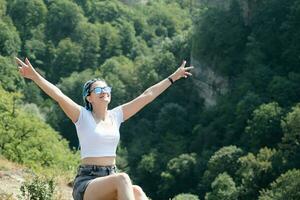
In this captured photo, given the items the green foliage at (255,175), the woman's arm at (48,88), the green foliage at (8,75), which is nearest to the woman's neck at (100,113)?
the woman's arm at (48,88)

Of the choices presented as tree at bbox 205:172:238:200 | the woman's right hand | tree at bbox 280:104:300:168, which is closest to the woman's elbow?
the woman's right hand

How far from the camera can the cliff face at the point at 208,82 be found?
60.5 meters

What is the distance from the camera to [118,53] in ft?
289

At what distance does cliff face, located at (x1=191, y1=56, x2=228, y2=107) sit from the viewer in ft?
198

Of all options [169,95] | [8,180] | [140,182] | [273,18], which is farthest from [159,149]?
[8,180]

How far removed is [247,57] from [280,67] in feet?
12.0

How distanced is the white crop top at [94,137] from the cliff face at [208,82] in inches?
2086

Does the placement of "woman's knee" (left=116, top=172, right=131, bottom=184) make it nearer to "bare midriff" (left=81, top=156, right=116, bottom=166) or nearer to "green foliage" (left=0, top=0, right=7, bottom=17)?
"bare midriff" (left=81, top=156, right=116, bottom=166)

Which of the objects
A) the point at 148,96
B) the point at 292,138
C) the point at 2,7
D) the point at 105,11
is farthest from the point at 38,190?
the point at 105,11

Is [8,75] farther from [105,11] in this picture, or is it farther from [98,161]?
[98,161]

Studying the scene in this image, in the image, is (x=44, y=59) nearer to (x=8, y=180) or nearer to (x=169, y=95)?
(x=169, y=95)

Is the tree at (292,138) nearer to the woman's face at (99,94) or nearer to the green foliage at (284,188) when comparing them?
the green foliage at (284,188)

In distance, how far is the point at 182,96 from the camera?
215 ft

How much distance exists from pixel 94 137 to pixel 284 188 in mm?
28449
